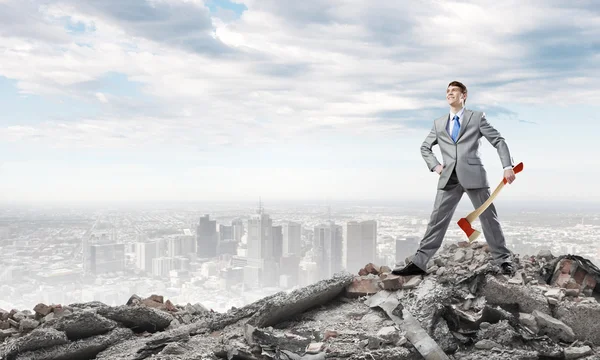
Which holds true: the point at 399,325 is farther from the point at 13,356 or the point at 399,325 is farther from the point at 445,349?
the point at 13,356

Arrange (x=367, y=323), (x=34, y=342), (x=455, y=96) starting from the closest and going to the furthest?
(x=34, y=342)
(x=367, y=323)
(x=455, y=96)

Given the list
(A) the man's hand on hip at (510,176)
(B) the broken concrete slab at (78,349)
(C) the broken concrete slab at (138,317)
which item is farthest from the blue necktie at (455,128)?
(B) the broken concrete slab at (78,349)

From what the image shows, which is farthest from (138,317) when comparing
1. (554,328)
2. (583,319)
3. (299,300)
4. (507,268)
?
(583,319)

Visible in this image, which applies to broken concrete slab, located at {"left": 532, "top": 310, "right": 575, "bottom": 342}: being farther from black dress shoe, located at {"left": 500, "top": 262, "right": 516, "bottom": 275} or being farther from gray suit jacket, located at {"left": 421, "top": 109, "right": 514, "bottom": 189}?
gray suit jacket, located at {"left": 421, "top": 109, "right": 514, "bottom": 189}

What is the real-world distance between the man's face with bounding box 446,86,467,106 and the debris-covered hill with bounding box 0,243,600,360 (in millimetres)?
2111

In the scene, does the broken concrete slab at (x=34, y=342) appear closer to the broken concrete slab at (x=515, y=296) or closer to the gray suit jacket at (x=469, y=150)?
the gray suit jacket at (x=469, y=150)

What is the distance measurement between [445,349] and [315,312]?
1587 millimetres

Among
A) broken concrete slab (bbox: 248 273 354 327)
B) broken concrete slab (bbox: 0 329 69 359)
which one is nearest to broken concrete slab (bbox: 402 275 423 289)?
broken concrete slab (bbox: 248 273 354 327)

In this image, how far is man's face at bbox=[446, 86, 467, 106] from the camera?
659 centimetres

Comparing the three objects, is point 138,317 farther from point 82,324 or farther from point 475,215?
point 475,215

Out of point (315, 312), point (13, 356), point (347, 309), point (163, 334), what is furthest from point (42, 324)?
point (347, 309)

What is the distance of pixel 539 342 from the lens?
5.65 meters

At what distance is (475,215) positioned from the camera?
6500mm

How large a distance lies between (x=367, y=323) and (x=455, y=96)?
2.94 meters
